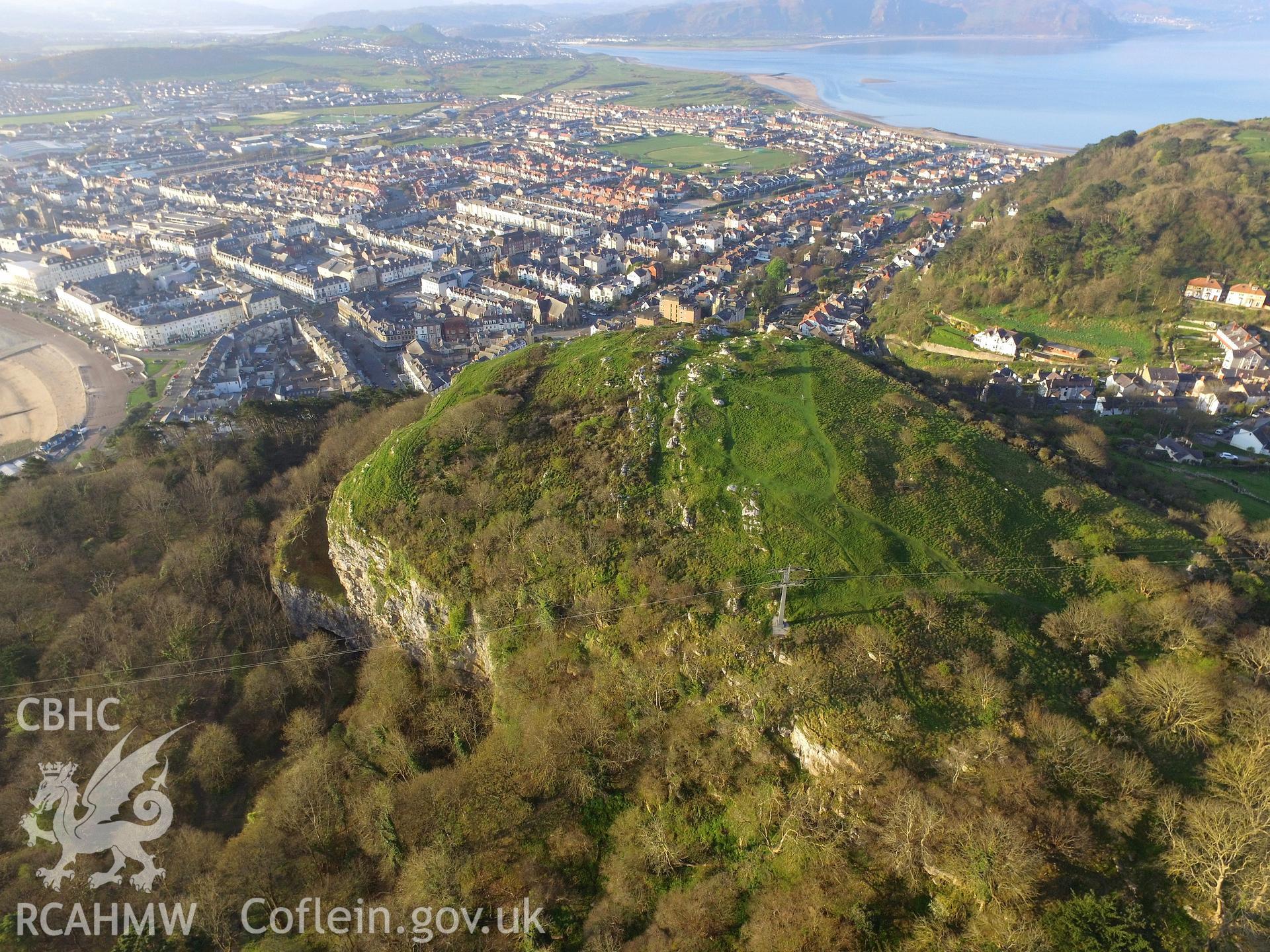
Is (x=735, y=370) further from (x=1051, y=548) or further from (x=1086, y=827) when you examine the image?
(x=1086, y=827)

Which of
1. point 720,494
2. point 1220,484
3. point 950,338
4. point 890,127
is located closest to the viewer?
point 720,494

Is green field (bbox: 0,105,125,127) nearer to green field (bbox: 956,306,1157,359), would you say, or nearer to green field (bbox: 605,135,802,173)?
green field (bbox: 605,135,802,173)

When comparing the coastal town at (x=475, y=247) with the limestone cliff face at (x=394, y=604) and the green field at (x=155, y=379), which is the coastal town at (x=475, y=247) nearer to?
the green field at (x=155, y=379)

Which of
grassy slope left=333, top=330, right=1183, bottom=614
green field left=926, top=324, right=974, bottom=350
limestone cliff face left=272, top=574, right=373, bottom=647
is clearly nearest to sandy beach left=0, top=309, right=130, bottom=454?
limestone cliff face left=272, top=574, right=373, bottom=647

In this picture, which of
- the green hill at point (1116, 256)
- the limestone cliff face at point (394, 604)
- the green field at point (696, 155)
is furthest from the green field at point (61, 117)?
the limestone cliff face at point (394, 604)

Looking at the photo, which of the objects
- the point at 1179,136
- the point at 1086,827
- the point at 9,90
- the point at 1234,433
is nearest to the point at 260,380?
the point at 1086,827

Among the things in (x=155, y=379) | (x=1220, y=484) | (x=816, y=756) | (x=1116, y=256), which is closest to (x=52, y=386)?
(x=155, y=379)

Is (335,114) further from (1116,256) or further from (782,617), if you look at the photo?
(782,617)
